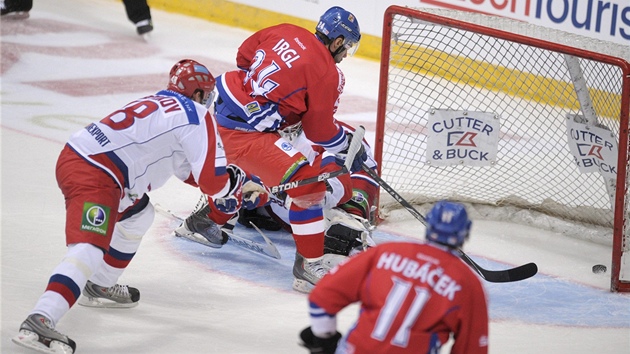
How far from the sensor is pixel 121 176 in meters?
3.46

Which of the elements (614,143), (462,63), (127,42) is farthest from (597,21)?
(127,42)

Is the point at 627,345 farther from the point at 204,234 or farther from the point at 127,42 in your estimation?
the point at 127,42

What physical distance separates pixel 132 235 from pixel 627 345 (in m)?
1.83

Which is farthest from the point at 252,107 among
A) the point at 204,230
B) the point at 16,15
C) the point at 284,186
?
the point at 16,15

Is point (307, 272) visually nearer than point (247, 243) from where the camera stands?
Yes

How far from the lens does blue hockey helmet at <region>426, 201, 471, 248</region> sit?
245 centimetres

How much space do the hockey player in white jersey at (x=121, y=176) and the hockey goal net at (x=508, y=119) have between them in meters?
1.58

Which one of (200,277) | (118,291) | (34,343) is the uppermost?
(34,343)

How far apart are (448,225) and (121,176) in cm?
139

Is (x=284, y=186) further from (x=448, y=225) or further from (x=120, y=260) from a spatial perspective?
(x=448, y=225)

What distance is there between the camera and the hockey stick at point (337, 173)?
418 cm

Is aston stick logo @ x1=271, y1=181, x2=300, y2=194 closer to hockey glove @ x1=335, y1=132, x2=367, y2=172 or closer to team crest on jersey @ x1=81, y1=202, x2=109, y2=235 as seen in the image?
hockey glove @ x1=335, y1=132, x2=367, y2=172

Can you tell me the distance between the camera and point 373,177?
14.9 feet

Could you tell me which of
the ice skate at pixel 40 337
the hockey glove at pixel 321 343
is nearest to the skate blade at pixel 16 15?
the ice skate at pixel 40 337
